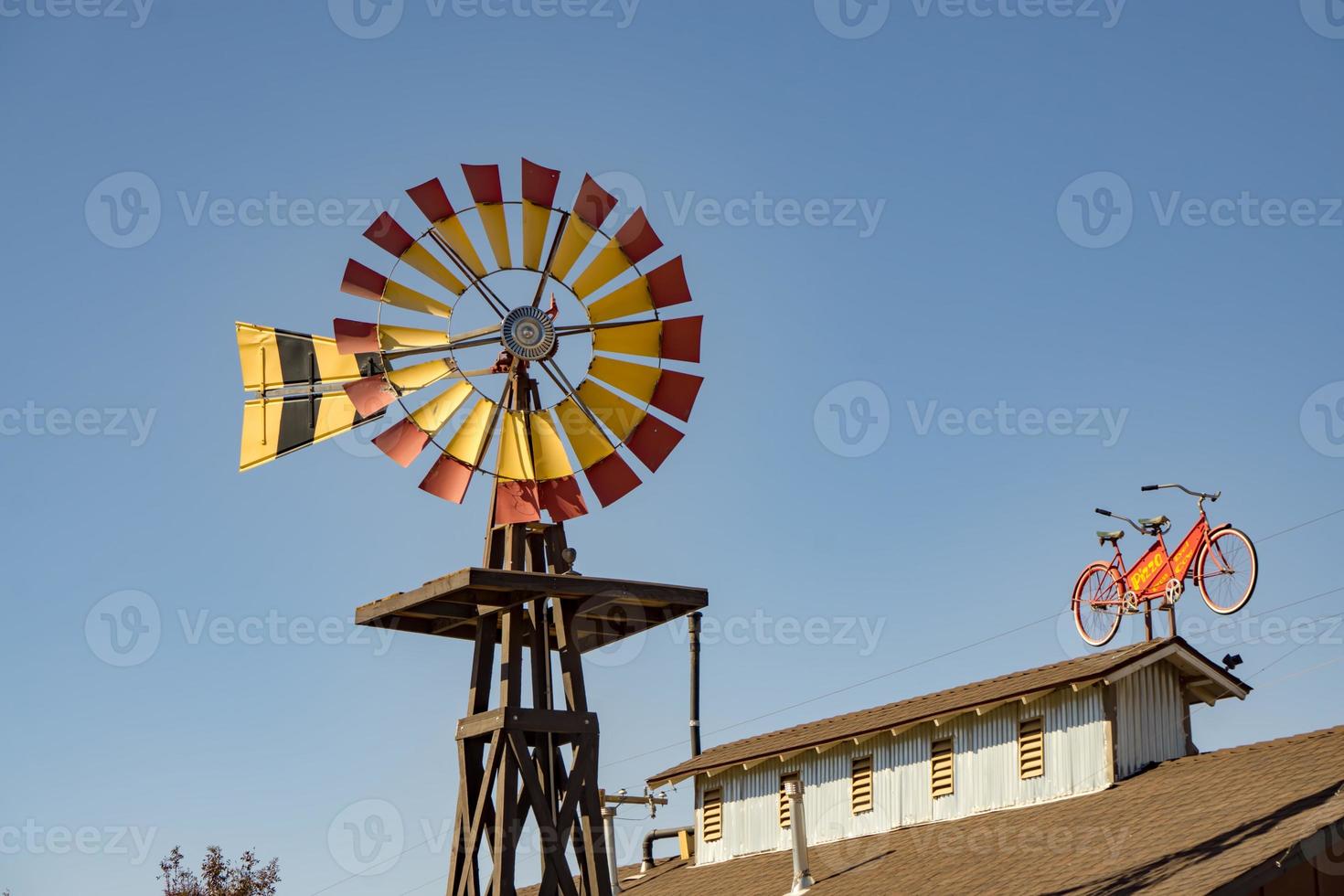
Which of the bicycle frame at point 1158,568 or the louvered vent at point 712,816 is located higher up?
the bicycle frame at point 1158,568

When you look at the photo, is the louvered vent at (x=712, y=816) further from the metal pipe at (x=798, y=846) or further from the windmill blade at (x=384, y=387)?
the windmill blade at (x=384, y=387)

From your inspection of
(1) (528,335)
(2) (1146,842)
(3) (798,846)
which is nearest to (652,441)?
(1) (528,335)

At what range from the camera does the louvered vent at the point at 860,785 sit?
80.2ft

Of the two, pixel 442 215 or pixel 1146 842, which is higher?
pixel 442 215

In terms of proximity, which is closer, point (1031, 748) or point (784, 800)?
point (1031, 748)

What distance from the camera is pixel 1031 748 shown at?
22.4m

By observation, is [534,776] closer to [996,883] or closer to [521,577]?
[521,577]

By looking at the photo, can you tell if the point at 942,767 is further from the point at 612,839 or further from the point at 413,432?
the point at 413,432

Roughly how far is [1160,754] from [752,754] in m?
6.77

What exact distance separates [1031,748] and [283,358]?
37.3 ft

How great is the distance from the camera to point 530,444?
53.8 feet

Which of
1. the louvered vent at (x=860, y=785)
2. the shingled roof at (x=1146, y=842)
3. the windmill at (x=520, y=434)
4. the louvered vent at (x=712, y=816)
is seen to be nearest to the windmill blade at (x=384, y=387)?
the windmill at (x=520, y=434)

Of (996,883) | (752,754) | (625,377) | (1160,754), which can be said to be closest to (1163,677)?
(1160,754)

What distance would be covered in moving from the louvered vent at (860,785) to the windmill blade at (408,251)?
11352 mm
